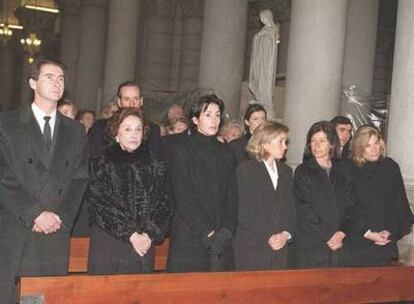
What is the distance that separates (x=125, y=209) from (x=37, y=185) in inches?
25.2

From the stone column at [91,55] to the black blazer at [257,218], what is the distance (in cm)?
1432

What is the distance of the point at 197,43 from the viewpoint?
63.8 feet

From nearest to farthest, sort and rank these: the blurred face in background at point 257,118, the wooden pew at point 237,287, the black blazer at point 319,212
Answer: the wooden pew at point 237,287 → the black blazer at point 319,212 → the blurred face in background at point 257,118

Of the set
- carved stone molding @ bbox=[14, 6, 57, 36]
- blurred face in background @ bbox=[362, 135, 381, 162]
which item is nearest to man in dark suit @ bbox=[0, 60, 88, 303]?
blurred face in background @ bbox=[362, 135, 381, 162]

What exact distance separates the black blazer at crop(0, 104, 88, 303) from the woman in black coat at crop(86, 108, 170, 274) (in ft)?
0.68

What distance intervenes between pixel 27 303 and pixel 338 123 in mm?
4171

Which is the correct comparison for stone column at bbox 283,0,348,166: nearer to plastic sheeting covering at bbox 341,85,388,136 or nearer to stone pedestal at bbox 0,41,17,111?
plastic sheeting covering at bbox 341,85,388,136

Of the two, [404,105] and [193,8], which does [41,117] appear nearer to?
[404,105]

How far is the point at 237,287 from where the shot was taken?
14.6 feet

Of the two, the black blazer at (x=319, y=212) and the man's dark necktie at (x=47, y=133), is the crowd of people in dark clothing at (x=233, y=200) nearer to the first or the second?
the black blazer at (x=319, y=212)

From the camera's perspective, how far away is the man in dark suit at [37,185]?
169 inches

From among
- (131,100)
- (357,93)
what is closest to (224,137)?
(131,100)

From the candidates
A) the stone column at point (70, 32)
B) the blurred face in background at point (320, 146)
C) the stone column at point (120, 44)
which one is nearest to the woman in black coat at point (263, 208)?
the blurred face in background at point (320, 146)

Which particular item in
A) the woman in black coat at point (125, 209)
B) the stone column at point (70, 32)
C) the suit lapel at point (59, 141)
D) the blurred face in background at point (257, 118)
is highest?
the stone column at point (70, 32)
